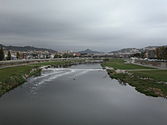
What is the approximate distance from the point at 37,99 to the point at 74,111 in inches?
253

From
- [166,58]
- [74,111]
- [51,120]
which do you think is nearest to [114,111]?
[74,111]

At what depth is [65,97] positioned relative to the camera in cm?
2558

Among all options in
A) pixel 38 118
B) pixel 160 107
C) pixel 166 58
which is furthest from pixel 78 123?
pixel 166 58

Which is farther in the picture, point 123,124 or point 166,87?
point 166,87

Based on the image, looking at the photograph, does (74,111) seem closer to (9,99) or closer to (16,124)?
(16,124)

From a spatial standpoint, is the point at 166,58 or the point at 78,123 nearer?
the point at 78,123

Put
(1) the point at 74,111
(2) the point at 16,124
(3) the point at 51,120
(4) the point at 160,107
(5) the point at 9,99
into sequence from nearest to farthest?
(2) the point at 16,124, (3) the point at 51,120, (1) the point at 74,111, (4) the point at 160,107, (5) the point at 9,99

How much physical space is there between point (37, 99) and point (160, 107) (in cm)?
1232

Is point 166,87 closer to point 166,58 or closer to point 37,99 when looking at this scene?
point 37,99

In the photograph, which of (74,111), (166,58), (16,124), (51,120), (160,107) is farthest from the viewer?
(166,58)

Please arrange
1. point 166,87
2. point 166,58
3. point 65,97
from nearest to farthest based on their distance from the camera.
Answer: point 65,97 < point 166,87 < point 166,58

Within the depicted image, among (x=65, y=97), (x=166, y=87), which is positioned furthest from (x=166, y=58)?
(x=65, y=97)

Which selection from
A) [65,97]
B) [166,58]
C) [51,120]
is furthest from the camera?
[166,58]

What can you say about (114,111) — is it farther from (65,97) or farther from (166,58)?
(166,58)
